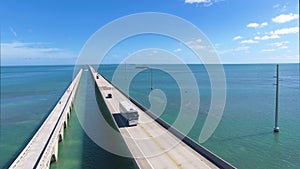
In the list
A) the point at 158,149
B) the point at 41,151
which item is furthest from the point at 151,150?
the point at 41,151

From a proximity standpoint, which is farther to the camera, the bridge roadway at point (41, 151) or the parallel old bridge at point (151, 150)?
the bridge roadway at point (41, 151)

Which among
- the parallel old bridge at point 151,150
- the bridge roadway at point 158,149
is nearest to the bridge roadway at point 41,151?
the parallel old bridge at point 151,150

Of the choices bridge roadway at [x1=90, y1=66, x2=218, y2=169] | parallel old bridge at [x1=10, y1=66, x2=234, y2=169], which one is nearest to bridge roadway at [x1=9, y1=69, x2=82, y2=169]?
parallel old bridge at [x1=10, y1=66, x2=234, y2=169]

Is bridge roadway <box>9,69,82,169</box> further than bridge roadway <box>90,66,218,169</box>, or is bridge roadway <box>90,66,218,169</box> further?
bridge roadway <box>9,69,82,169</box>

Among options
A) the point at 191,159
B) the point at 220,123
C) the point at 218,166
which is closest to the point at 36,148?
the point at 191,159

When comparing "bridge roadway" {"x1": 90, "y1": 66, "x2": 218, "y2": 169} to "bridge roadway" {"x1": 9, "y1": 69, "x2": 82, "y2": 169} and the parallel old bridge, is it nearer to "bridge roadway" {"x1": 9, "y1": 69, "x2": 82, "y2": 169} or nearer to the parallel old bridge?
the parallel old bridge

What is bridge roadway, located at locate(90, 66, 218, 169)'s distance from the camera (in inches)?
631

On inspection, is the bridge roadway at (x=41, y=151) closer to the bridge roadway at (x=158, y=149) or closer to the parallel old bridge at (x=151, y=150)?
the parallel old bridge at (x=151, y=150)

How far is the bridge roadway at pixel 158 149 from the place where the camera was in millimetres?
16031

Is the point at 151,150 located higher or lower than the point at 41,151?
higher

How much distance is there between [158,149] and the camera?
18.7m

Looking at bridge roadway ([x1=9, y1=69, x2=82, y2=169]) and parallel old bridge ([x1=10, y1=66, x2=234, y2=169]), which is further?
bridge roadway ([x1=9, y1=69, x2=82, y2=169])

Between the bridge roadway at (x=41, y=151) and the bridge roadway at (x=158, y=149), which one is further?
the bridge roadway at (x=41, y=151)

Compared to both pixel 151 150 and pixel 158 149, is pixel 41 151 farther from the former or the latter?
pixel 158 149
